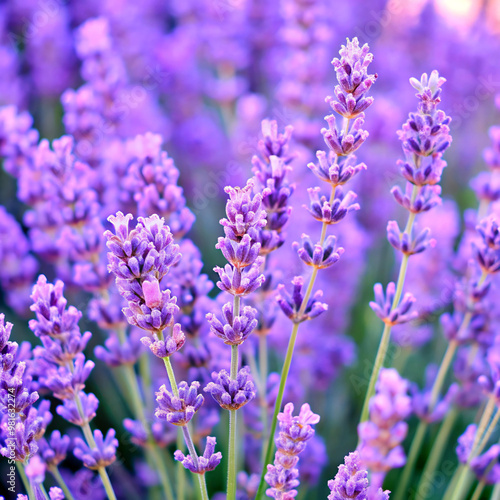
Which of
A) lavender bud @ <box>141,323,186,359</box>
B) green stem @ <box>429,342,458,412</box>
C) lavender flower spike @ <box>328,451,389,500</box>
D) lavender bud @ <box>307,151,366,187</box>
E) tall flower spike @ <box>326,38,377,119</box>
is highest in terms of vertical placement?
tall flower spike @ <box>326,38,377,119</box>

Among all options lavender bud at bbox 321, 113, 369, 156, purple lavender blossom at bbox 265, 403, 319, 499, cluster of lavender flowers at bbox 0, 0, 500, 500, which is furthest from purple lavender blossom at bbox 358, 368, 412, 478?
lavender bud at bbox 321, 113, 369, 156

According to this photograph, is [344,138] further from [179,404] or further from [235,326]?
[179,404]

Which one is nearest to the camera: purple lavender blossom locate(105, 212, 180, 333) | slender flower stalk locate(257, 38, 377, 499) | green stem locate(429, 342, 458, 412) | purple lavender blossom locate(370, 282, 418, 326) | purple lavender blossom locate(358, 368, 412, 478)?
purple lavender blossom locate(358, 368, 412, 478)

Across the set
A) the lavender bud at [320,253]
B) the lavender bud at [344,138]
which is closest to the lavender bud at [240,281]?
the lavender bud at [320,253]

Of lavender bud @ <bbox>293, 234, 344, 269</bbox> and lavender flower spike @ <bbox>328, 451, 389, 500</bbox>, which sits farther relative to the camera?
lavender bud @ <bbox>293, 234, 344, 269</bbox>

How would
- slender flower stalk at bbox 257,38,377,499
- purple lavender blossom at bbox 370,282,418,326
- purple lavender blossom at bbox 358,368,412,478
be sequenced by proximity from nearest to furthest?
1. purple lavender blossom at bbox 358,368,412,478
2. slender flower stalk at bbox 257,38,377,499
3. purple lavender blossom at bbox 370,282,418,326

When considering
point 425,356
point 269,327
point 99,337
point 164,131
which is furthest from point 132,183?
point 425,356

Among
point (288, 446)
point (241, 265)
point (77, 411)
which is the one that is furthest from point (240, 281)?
point (77, 411)

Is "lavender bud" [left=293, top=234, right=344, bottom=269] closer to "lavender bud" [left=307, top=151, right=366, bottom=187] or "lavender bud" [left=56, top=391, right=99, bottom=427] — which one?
"lavender bud" [left=307, top=151, right=366, bottom=187]

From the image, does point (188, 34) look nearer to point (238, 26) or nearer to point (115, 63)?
point (238, 26)
